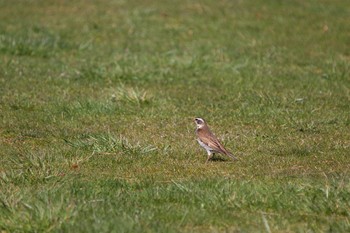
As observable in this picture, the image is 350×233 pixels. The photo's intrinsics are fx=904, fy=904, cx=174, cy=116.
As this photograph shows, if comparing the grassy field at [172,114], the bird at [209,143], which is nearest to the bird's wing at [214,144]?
the bird at [209,143]

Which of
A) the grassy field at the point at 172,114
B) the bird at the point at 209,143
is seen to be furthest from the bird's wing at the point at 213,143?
the grassy field at the point at 172,114

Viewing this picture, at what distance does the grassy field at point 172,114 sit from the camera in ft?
26.4

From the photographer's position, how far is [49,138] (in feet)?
36.5

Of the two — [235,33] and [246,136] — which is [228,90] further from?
[235,33]

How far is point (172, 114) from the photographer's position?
41.4 ft

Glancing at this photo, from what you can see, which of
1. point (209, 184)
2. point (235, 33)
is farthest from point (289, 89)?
point (209, 184)

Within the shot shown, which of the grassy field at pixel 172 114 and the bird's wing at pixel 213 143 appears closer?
the grassy field at pixel 172 114

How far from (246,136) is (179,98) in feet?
8.41

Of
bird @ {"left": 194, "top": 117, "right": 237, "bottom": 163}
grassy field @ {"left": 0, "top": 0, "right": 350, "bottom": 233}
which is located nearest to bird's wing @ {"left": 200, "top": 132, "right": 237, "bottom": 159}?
bird @ {"left": 194, "top": 117, "right": 237, "bottom": 163}

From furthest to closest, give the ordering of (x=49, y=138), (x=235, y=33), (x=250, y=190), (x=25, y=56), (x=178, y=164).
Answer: (x=235, y=33) < (x=25, y=56) < (x=49, y=138) < (x=178, y=164) < (x=250, y=190)

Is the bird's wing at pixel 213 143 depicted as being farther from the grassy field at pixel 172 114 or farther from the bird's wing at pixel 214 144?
the grassy field at pixel 172 114

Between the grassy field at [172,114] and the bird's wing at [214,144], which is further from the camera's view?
the bird's wing at [214,144]

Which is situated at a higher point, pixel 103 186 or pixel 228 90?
pixel 103 186

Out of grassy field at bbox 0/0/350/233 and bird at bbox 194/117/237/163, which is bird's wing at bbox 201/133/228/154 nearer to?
bird at bbox 194/117/237/163
